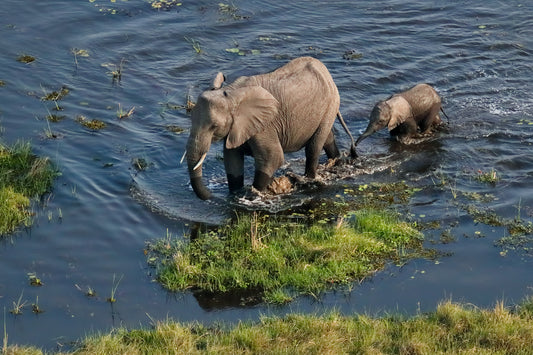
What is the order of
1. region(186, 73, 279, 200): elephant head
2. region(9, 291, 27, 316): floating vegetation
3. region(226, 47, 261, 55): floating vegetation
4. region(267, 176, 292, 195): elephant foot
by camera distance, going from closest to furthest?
region(9, 291, 27, 316): floating vegetation < region(186, 73, 279, 200): elephant head < region(267, 176, 292, 195): elephant foot < region(226, 47, 261, 55): floating vegetation

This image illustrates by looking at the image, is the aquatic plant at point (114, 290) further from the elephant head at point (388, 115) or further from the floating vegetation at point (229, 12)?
the floating vegetation at point (229, 12)

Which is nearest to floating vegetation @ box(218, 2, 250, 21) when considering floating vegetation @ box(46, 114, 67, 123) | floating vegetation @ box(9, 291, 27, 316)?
floating vegetation @ box(46, 114, 67, 123)

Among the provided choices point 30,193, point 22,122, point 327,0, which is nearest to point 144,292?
point 30,193

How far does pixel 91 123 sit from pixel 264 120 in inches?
164

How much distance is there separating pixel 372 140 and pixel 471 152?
181 cm

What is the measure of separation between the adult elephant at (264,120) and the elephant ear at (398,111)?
162cm

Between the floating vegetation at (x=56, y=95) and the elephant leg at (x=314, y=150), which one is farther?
the floating vegetation at (x=56, y=95)

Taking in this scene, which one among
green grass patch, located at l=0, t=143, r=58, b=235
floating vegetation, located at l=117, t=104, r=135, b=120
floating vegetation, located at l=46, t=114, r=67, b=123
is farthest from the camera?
floating vegetation, located at l=117, t=104, r=135, b=120

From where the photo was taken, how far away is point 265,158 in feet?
46.6

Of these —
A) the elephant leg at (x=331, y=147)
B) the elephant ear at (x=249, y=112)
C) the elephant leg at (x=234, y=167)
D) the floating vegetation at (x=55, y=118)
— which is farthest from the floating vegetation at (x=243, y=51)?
the elephant ear at (x=249, y=112)

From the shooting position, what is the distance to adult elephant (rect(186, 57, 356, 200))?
13078 millimetres

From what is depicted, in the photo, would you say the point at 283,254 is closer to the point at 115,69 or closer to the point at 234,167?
the point at 234,167

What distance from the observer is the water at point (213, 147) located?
1172 centimetres

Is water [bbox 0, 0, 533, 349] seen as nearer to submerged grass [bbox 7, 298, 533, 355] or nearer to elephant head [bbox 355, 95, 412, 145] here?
elephant head [bbox 355, 95, 412, 145]
